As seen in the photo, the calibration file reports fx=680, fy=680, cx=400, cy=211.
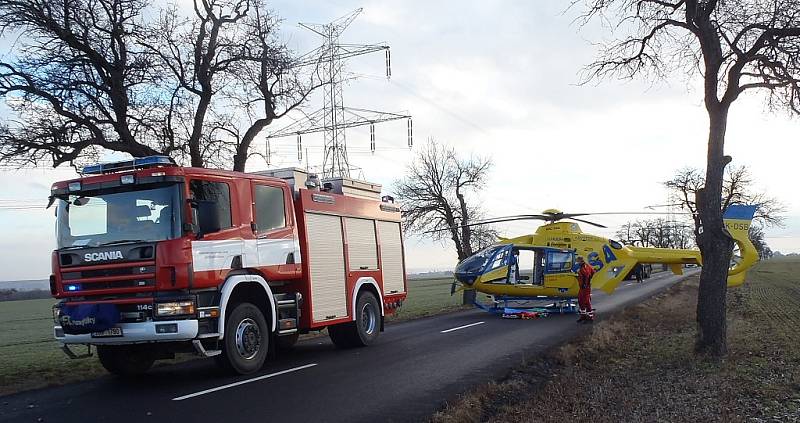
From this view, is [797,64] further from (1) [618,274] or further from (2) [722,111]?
(1) [618,274]

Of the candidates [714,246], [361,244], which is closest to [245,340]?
[361,244]

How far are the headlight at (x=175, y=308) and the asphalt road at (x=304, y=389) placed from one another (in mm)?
1045

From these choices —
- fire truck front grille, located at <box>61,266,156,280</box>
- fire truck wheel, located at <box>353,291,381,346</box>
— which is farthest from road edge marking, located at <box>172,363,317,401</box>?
fire truck wheel, located at <box>353,291,381,346</box>

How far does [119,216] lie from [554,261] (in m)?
15.9

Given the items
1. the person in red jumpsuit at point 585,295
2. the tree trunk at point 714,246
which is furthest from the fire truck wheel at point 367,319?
the person in red jumpsuit at point 585,295

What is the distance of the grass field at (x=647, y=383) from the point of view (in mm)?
7785

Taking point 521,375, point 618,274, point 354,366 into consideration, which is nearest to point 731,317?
point 618,274

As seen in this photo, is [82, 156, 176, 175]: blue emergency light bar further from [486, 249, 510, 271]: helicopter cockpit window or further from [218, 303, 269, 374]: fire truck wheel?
[486, 249, 510, 271]: helicopter cockpit window

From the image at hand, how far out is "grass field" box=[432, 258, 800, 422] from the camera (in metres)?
7.79

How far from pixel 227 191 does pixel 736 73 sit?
8.93 metres

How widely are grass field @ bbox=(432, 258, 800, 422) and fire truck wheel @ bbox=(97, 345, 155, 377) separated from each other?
5.17 metres

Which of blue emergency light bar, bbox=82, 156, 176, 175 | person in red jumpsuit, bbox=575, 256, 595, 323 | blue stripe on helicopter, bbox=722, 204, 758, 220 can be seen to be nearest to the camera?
blue emergency light bar, bbox=82, 156, 176, 175

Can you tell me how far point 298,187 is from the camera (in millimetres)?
12062

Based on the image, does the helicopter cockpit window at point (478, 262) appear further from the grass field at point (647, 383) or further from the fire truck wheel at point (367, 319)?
the fire truck wheel at point (367, 319)
